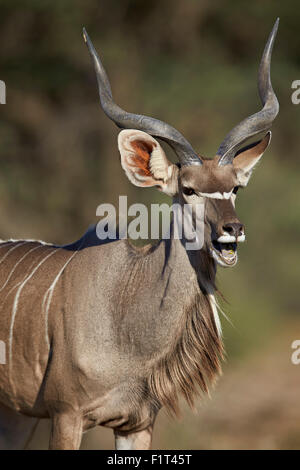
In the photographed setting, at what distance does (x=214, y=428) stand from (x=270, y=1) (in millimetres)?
3405

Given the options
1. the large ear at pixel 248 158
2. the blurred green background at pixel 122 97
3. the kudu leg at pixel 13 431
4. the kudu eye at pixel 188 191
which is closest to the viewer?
the kudu eye at pixel 188 191

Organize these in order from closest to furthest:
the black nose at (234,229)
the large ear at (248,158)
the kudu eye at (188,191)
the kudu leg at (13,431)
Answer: the black nose at (234,229) < the kudu eye at (188,191) < the large ear at (248,158) < the kudu leg at (13,431)

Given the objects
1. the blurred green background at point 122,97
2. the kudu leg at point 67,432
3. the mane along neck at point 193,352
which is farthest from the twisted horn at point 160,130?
the blurred green background at point 122,97

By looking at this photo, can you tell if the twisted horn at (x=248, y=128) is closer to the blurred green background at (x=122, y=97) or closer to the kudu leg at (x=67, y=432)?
the kudu leg at (x=67, y=432)

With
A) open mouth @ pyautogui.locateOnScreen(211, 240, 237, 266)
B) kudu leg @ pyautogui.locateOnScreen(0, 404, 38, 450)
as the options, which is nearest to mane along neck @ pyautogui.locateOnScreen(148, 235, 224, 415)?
Answer: open mouth @ pyautogui.locateOnScreen(211, 240, 237, 266)

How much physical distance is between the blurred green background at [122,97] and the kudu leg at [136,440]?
2.02 m

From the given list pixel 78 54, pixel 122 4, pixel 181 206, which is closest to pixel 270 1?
pixel 122 4

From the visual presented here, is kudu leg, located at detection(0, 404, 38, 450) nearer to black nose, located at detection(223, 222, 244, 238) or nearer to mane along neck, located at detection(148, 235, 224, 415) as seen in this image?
mane along neck, located at detection(148, 235, 224, 415)

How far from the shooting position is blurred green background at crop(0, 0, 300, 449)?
612 cm

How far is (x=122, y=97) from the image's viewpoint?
6.05 m

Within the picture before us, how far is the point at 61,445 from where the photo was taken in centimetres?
324

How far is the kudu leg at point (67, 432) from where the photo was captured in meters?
3.24

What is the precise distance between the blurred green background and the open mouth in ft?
9.49

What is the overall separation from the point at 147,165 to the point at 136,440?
1.16 meters
